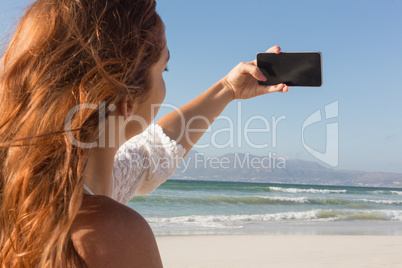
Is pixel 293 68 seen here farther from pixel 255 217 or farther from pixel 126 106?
pixel 255 217

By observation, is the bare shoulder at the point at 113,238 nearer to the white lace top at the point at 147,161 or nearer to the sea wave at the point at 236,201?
the white lace top at the point at 147,161

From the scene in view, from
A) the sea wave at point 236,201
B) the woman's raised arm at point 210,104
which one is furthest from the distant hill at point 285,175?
the woman's raised arm at point 210,104

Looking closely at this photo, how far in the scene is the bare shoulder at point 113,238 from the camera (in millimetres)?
827

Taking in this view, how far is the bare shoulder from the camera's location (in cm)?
83

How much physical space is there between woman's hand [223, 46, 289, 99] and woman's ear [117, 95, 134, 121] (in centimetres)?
78

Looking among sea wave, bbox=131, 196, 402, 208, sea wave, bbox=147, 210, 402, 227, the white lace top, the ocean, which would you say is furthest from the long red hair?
sea wave, bbox=131, 196, 402, 208

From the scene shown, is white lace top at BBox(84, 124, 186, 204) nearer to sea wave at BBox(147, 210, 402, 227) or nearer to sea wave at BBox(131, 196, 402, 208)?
sea wave at BBox(147, 210, 402, 227)

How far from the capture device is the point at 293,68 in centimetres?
166

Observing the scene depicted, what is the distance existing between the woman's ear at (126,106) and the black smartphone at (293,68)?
0.77 metres

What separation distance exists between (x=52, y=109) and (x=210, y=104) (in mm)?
968

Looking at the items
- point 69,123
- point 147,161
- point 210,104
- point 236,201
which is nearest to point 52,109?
point 69,123

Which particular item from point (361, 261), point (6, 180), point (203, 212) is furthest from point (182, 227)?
point (6, 180)

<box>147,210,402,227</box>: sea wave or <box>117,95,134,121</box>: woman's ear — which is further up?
<box>117,95,134,121</box>: woman's ear

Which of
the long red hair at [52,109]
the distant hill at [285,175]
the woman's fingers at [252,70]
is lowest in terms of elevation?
the distant hill at [285,175]
